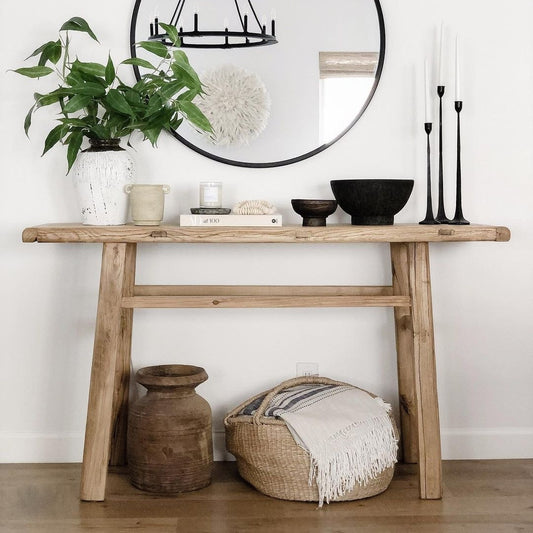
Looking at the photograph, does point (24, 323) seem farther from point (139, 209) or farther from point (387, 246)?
point (387, 246)

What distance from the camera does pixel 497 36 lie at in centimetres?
288

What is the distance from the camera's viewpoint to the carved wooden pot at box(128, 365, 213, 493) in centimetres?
262

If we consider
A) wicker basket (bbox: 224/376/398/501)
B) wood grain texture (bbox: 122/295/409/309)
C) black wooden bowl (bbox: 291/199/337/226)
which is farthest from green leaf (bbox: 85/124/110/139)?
wicker basket (bbox: 224/376/398/501)

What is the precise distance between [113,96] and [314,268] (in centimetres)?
96

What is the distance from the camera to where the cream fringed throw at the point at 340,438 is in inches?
98.3

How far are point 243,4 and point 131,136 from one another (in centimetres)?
60

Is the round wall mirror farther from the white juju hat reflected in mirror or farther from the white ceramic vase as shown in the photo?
the white ceramic vase

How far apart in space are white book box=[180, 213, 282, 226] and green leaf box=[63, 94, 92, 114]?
46 centimetres

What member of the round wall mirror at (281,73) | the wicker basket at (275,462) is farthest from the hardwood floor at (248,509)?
the round wall mirror at (281,73)

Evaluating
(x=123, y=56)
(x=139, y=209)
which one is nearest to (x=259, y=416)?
(x=139, y=209)

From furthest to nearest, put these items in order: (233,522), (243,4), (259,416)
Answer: (243,4)
(259,416)
(233,522)

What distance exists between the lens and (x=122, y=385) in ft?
9.36

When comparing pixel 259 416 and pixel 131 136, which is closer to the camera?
pixel 259 416

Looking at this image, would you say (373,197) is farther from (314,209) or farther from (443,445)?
(443,445)
